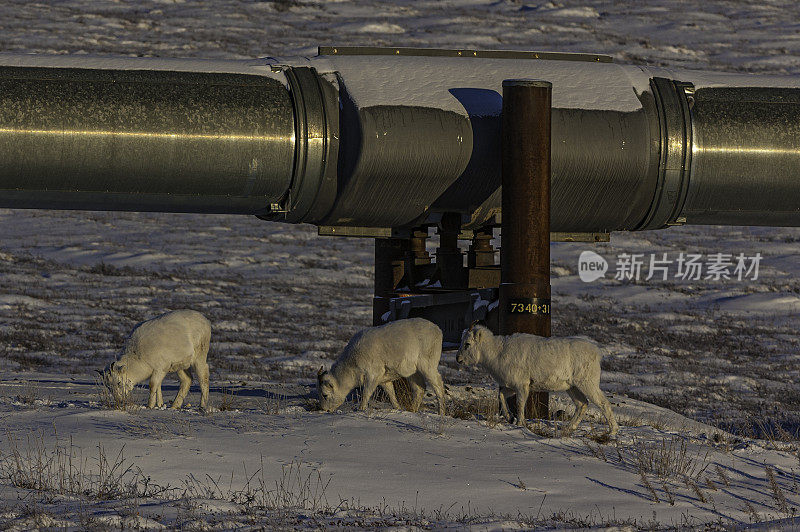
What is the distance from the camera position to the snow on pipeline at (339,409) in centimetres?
747

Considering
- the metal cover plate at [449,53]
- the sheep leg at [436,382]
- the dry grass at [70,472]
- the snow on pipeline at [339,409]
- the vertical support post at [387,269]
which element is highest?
the metal cover plate at [449,53]

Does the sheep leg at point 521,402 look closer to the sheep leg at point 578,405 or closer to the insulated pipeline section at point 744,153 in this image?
the sheep leg at point 578,405

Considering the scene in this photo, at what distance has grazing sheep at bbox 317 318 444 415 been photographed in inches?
410

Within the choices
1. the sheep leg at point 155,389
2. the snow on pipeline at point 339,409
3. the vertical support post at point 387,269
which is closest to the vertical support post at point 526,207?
the snow on pipeline at point 339,409

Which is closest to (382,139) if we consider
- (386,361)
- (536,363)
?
(386,361)

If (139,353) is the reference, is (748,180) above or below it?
above

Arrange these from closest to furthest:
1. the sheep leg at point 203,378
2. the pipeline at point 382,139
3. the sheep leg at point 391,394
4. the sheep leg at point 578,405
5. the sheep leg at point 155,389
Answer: the sheep leg at point 578,405, the pipeline at point 382,139, the sheep leg at point 155,389, the sheep leg at point 203,378, the sheep leg at point 391,394

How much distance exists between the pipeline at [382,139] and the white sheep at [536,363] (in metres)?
1.88

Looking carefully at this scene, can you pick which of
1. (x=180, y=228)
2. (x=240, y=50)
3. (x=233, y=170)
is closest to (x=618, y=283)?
(x=180, y=228)

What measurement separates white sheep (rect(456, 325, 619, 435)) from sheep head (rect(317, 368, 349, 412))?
1.29 meters

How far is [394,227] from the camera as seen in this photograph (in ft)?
39.8

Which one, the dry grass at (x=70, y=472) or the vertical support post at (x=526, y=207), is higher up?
the vertical support post at (x=526, y=207)

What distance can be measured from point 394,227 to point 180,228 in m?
21.2

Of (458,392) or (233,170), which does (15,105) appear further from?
(458,392)
